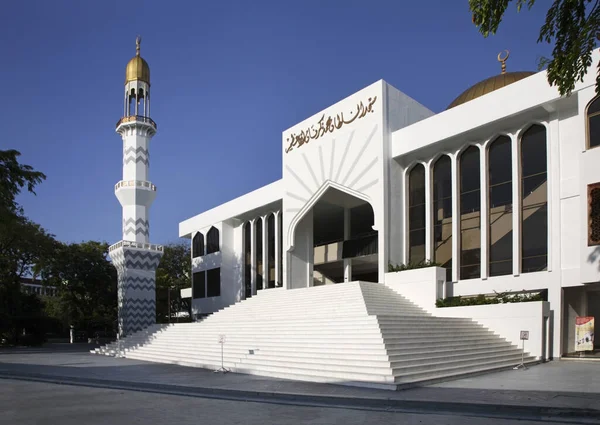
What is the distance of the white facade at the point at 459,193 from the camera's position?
62.5 ft

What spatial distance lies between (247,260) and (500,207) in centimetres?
1969

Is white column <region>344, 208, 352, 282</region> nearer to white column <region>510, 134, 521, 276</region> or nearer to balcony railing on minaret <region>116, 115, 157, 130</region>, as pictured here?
white column <region>510, 134, 521, 276</region>

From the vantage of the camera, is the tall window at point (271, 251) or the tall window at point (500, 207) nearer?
the tall window at point (500, 207)

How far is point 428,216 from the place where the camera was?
23953mm

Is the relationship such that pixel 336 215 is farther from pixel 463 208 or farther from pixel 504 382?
pixel 504 382

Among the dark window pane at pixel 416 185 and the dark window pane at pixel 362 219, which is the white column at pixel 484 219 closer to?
the dark window pane at pixel 416 185

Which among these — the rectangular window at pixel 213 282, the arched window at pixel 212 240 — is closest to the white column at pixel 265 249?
the rectangular window at pixel 213 282

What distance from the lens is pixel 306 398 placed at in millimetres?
11320

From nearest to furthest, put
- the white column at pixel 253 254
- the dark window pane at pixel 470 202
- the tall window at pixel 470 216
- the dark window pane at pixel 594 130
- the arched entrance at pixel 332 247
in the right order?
1. the dark window pane at pixel 594 130
2. the tall window at pixel 470 216
3. the dark window pane at pixel 470 202
4. the arched entrance at pixel 332 247
5. the white column at pixel 253 254

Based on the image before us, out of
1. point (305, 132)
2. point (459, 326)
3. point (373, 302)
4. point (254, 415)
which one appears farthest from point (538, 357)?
point (305, 132)

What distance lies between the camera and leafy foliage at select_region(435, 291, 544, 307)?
19.5 meters

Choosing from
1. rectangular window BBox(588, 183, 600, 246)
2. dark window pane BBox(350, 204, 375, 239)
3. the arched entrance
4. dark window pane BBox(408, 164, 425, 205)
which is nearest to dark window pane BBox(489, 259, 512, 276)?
rectangular window BBox(588, 183, 600, 246)

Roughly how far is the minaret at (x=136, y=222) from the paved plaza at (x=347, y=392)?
13956 mm

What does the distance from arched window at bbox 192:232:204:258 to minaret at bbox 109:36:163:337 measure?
8761 mm
